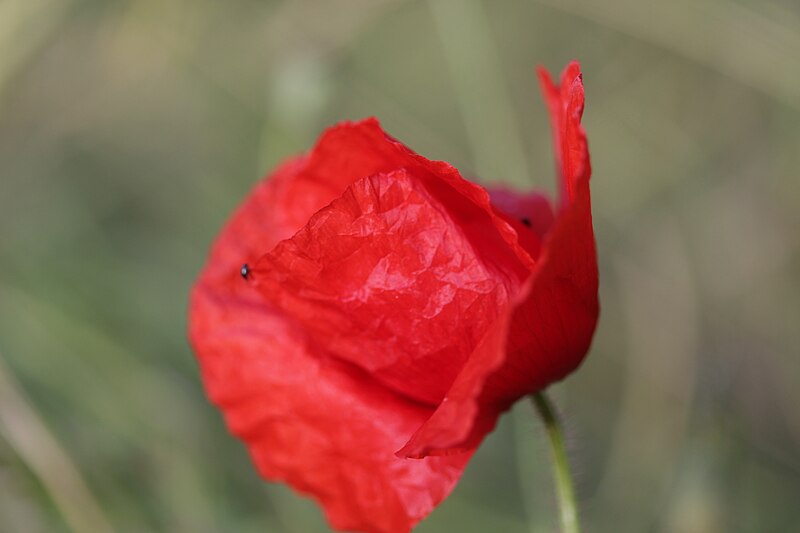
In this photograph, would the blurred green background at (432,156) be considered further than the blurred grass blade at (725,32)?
No

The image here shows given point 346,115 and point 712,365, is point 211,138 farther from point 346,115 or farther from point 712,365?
point 712,365

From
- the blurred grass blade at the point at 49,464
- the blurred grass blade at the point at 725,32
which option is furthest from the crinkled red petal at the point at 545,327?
the blurred grass blade at the point at 725,32

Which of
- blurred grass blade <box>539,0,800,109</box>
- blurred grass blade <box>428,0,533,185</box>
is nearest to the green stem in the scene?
blurred grass blade <box>428,0,533,185</box>

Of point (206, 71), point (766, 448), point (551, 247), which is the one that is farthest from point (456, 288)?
point (206, 71)

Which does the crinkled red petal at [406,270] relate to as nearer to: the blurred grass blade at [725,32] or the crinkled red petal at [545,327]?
the crinkled red petal at [545,327]

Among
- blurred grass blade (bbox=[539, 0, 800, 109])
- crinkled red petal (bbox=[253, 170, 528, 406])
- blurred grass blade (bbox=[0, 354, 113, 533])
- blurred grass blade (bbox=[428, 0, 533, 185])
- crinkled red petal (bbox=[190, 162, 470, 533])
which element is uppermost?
blurred grass blade (bbox=[539, 0, 800, 109])

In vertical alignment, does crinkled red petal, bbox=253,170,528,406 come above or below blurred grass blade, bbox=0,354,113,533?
above

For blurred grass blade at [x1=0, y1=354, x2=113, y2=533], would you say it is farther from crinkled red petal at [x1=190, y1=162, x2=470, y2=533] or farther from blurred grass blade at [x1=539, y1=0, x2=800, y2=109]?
blurred grass blade at [x1=539, y1=0, x2=800, y2=109]

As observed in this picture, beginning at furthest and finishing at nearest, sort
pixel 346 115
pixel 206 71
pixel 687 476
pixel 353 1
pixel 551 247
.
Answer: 1. pixel 346 115
2. pixel 206 71
3. pixel 353 1
4. pixel 687 476
5. pixel 551 247
